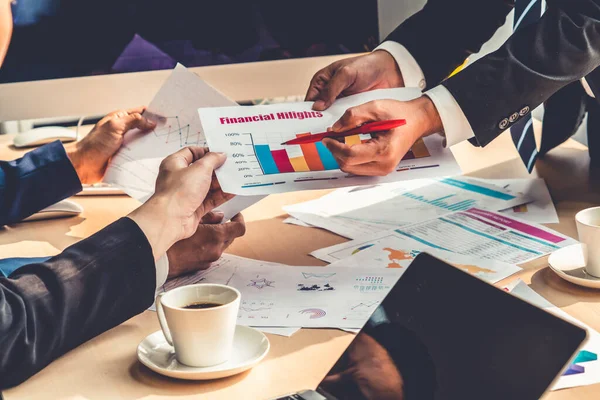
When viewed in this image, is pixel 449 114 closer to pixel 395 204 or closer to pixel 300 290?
pixel 395 204

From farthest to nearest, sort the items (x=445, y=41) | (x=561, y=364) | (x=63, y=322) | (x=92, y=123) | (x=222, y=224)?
1. (x=92, y=123)
2. (x=445, y=41)
3. (x=222, y=224)
4. (x=63, y=322)
5. (x=561, y=364)

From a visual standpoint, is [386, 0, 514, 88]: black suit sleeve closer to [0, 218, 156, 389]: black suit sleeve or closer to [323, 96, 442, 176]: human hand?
[323, 96, 442, 176]: human hand

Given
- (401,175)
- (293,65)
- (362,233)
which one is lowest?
(362,233)

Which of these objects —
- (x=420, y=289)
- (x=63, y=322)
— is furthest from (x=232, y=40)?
(x=420, y=289)

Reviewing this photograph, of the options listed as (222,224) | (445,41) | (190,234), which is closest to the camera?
(190,234)

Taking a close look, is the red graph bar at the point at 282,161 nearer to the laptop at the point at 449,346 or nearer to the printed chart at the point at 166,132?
the printed chart at the point at 166,132

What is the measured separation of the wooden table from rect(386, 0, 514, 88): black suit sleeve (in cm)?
24

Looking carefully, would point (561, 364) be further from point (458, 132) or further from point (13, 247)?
point (13, 247)

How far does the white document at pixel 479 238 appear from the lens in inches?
43.1

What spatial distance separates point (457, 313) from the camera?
663mm

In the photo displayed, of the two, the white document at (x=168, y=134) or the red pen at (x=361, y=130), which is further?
the white document at (x=168, y=134)

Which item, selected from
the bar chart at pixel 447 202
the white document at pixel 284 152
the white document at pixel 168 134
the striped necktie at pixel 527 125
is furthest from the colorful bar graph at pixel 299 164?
the striped necktie at pixel 527 125

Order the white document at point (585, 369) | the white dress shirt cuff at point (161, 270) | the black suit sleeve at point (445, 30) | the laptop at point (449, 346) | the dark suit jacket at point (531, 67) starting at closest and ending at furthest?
the laptop at point (449, 346) → the white document at point (585, 369) → the white dress shirt cuff at point (161, 270) → the dark suit jacket at point (531, 67) → the black suit sleeve at point (445, 30)

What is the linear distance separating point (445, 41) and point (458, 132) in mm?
319
